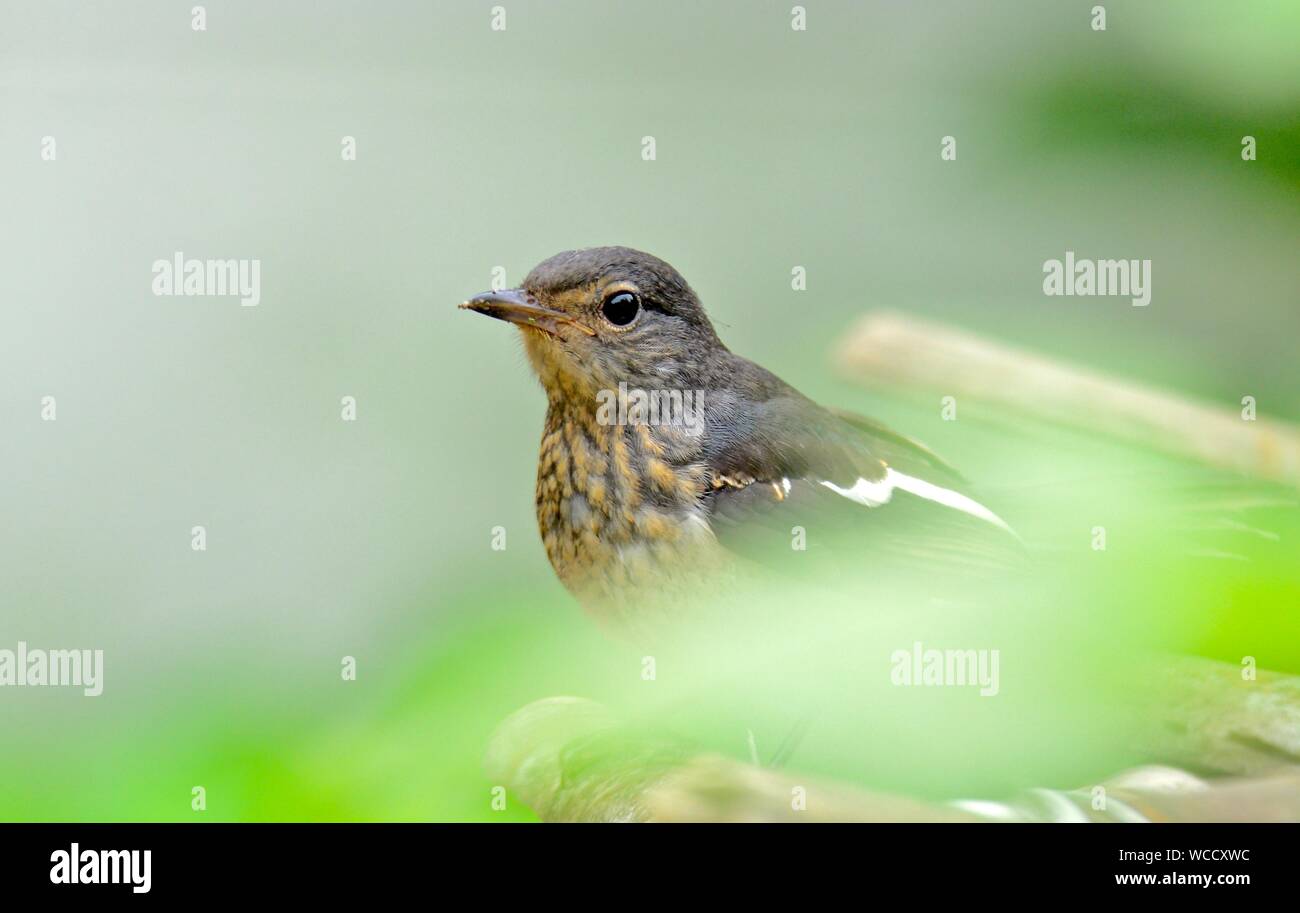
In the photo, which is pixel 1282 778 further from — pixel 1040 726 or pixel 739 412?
pixel 739 412

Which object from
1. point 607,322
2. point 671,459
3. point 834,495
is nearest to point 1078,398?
point 834,495

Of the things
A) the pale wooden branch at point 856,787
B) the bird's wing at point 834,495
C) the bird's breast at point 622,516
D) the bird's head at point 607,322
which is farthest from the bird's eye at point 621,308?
the pale wooden branch at point 856,787

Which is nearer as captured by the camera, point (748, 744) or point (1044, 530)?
point (748, 744)

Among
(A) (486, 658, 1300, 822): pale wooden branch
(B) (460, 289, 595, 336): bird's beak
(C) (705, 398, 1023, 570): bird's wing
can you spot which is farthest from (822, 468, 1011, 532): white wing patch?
(A) (486, 658, 1300, 822): pale wooden branch

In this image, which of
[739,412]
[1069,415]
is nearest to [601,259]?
[739,412]

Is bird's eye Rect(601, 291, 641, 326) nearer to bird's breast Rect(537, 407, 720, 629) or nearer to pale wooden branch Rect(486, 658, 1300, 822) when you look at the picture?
bird's breast Rect(537, 407, 720, 629)

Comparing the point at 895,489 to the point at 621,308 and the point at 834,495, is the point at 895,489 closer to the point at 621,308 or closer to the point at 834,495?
the point at 834,495
